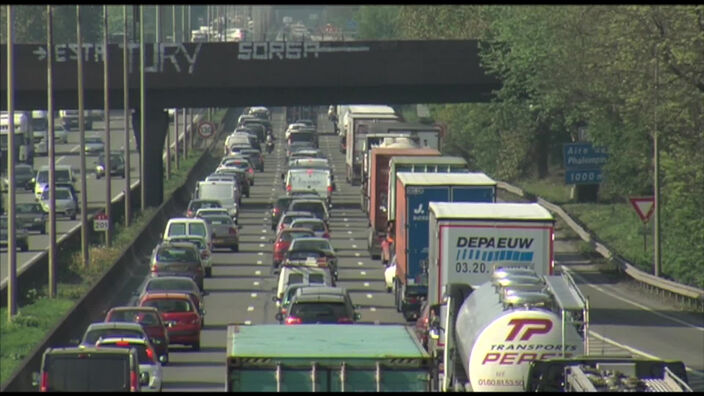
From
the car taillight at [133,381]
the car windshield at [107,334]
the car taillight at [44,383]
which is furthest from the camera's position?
the car windshield at [107,334]

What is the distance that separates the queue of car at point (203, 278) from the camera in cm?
2725

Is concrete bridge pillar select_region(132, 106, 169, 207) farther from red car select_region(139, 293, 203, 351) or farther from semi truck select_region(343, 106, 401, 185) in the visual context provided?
red car select_region(139, 293, 203, 351)

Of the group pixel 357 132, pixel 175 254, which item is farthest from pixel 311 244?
pixel 357 132

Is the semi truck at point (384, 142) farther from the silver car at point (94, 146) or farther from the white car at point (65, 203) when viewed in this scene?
the silver car at point (94, 146)

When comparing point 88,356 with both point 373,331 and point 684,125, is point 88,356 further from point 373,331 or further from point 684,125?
point 684,125

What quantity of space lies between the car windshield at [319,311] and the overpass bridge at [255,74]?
36021 millimetres

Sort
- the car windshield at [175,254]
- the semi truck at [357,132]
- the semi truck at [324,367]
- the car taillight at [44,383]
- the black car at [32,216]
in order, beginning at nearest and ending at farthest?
the semi truck at [324,367] → the car taillight at [44,383] → the car windshield at [175,254] → the black car at [32,216] → the semi truck at [357,132]

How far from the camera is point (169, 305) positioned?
34719 mm

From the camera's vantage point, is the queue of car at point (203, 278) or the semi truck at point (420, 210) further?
the semi truck at point (420, 210)

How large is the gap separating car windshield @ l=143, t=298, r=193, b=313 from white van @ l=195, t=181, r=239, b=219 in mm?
30070

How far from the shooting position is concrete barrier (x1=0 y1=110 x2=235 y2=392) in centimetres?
2714

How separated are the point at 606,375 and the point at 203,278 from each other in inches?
1183

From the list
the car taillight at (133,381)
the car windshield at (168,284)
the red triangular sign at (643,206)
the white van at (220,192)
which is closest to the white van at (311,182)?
the white van at (220,192)

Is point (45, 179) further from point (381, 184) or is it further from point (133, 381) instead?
point (133, 381)
